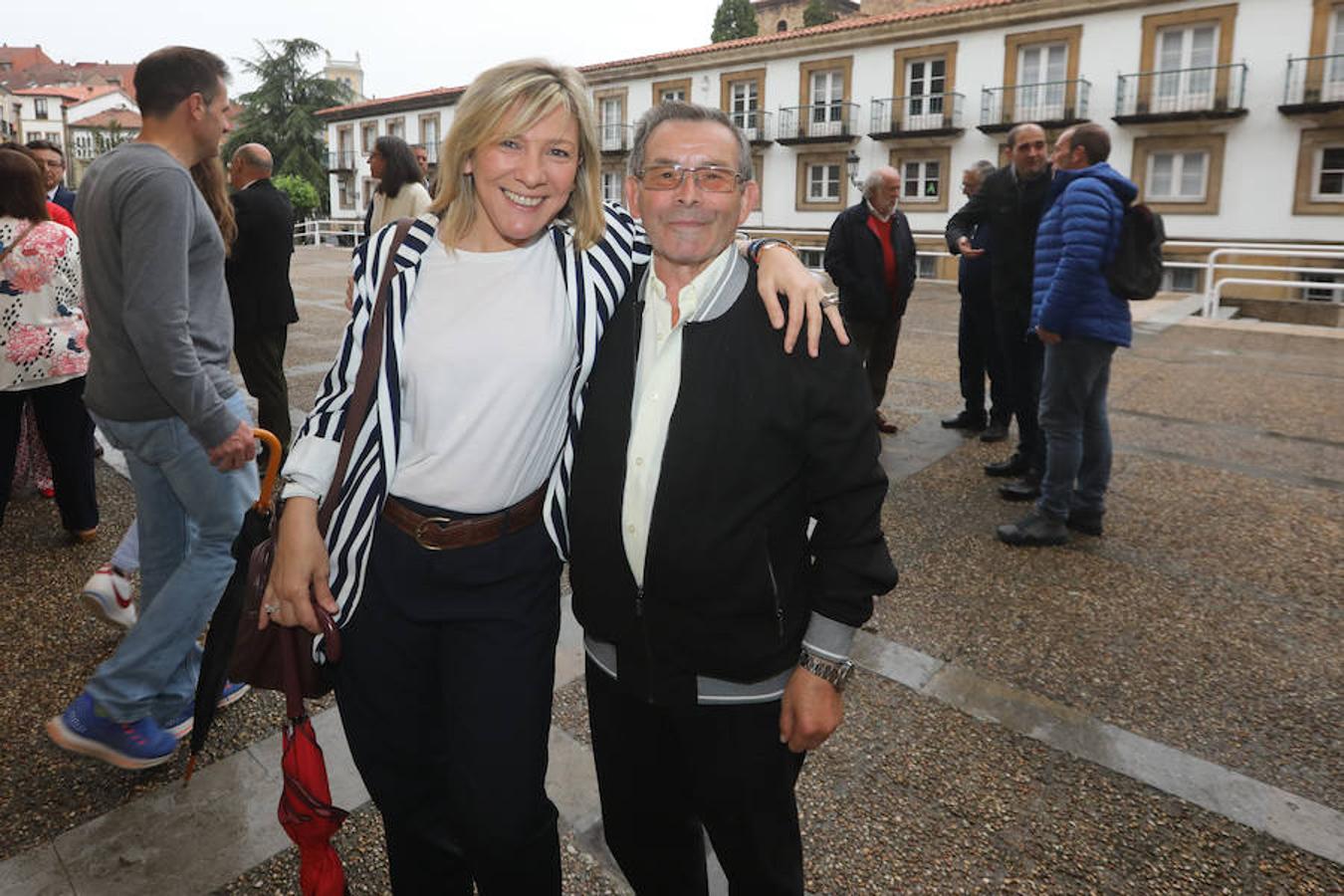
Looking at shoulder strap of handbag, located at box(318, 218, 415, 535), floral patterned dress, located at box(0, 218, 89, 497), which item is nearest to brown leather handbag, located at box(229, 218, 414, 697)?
shoulder strap of handbag, located at box(318, 218, 415, 535)

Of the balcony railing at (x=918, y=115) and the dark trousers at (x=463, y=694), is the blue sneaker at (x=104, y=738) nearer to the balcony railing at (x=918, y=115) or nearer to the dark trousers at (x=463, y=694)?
the dark trousers at (x=463, y=694)

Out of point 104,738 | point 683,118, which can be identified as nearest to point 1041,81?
point 683,118

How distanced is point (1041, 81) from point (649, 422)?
1042 inches

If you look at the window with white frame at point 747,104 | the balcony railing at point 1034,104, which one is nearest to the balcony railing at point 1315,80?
the balcony railing at point 1034,104

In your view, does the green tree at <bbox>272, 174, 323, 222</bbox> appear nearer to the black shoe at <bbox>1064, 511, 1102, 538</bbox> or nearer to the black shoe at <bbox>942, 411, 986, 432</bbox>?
the black shoe at <bbox>942, 411, 986, 432</bbox>

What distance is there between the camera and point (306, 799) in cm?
163

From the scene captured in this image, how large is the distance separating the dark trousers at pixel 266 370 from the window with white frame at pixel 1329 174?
2406 centimetres

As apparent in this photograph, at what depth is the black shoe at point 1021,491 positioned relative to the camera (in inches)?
198

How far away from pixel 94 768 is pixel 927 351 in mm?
9061

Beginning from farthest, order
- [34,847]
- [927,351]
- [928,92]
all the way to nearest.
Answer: [928,92], [927,351], [34,847]

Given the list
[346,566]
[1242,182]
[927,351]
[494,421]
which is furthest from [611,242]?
[1242,182]

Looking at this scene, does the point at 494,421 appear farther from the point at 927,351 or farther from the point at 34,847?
the point at 927,351

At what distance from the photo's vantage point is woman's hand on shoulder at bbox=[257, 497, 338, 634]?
160cm

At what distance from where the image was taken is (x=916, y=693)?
118 inches
